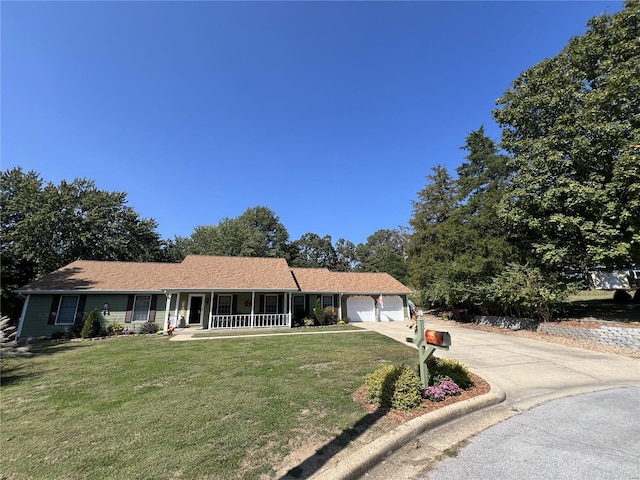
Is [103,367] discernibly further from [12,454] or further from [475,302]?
[475,302]

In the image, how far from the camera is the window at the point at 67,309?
15930 mm

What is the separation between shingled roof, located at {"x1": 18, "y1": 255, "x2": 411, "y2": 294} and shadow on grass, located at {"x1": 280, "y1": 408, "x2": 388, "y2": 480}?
47.1 ft

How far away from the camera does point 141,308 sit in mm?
17328

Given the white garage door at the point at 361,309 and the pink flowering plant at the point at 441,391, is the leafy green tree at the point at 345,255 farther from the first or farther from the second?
the pink flowering plant at the point at 441,391

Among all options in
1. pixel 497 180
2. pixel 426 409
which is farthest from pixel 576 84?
→ pixel 426 409

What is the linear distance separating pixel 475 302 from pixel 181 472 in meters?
19.5

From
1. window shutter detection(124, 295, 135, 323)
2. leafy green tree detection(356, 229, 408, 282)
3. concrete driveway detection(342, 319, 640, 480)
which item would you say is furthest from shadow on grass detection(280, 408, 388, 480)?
leafy green tree detection(356, 229, 408, 282)

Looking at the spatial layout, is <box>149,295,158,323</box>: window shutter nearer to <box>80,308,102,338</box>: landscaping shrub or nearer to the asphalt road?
<box>80,308,102,338</box>: landscaping shrub

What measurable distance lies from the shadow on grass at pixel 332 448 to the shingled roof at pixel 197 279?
14.4 metres

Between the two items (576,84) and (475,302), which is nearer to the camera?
(576,84)

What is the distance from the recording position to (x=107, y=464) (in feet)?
10.8

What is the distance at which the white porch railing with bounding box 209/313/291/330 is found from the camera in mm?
17562

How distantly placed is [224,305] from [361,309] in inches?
410

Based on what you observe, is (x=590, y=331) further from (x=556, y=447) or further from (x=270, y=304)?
(x=270, y=304)
